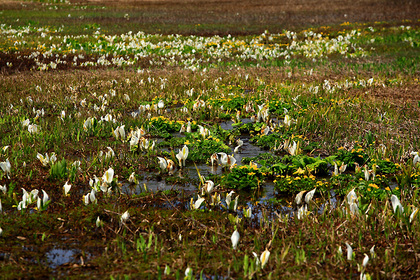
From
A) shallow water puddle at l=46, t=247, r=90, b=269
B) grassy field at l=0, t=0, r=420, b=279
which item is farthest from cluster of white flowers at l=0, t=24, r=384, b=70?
shallow water puddle at l=46, t=247, r=90, b=269

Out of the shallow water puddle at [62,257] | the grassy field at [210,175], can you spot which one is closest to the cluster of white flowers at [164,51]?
the grassy field at [210,175]

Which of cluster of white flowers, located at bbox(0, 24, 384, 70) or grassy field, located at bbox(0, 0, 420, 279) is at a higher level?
cluster of white flowers, located at bbox(0, 24, 384, 70)

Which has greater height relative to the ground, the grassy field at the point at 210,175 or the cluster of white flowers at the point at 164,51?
the cluster of white flowers at the point at 164,51

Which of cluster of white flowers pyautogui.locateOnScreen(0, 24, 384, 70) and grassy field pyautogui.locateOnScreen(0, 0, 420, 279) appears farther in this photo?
cluster of white flowers pyautogui.locateOnScreen(0, 24, 384, 70)

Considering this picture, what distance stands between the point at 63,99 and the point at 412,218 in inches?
289

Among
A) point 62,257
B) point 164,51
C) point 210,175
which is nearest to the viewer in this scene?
point 62,257

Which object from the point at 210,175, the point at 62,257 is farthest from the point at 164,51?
the point at 62,257

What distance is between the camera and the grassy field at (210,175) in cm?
315

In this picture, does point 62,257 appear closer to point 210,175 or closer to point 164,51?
point 210,175

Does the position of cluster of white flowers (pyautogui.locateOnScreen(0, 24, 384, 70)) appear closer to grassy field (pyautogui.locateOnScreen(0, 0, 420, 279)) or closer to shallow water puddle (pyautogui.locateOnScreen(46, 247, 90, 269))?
grassy field (pyautogui.locateOnScreen(0, 0, 420, 279))

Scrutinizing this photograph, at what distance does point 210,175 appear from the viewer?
478cm

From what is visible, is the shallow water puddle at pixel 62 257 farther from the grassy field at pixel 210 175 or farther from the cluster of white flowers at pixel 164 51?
the cluster of white flowers at pixel 164 51

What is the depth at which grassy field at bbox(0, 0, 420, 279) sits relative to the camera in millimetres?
3152

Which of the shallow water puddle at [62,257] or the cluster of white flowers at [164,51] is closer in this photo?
the shallow water puddle at [62,257]
